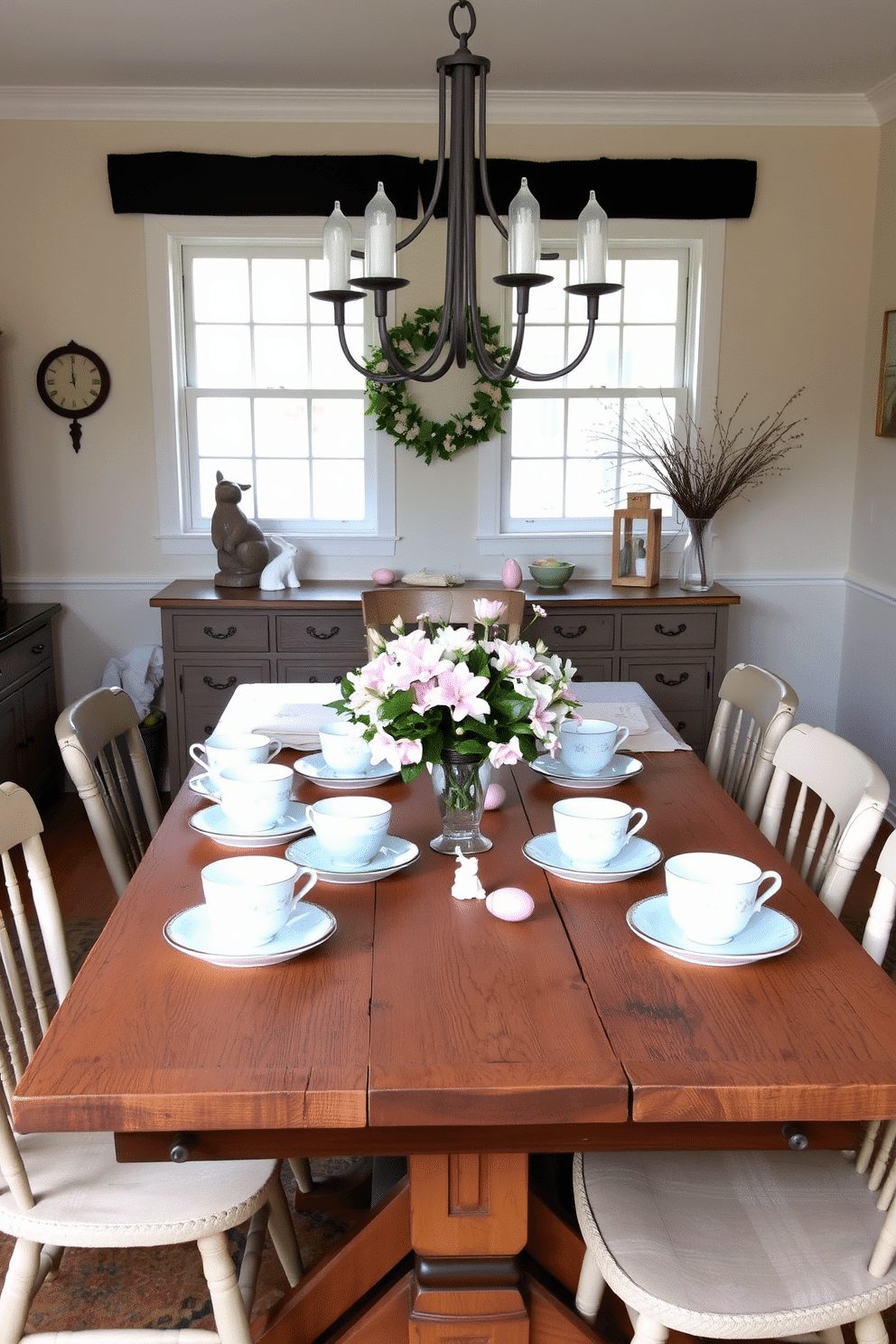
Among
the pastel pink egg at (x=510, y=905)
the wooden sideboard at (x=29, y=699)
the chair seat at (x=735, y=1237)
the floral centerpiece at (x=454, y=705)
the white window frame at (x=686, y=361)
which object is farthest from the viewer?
the white window frame at (x=686, y=361)

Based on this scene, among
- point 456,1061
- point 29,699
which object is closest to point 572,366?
point 456,1061

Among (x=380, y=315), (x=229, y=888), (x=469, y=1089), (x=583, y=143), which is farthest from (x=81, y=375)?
(x=469, y=1089)

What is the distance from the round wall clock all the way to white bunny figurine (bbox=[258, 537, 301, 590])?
0.96m

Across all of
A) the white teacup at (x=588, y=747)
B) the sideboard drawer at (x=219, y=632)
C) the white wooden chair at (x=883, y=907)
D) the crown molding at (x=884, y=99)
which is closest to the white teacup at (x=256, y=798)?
the white teacup at (x=588, y=747)

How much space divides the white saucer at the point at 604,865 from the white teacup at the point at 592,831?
0.06 feet

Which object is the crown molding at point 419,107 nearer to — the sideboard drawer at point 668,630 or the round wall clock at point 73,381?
the round wall clock at point 73,381

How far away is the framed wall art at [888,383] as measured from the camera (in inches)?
173

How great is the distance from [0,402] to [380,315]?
3023mm

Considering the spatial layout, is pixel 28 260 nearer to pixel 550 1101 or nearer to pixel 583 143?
pixel 583 143

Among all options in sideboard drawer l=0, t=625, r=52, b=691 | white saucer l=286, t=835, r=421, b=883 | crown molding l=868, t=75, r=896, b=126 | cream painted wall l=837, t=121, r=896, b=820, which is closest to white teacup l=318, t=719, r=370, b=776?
white saucer l=286, t=835, r=421, b=883

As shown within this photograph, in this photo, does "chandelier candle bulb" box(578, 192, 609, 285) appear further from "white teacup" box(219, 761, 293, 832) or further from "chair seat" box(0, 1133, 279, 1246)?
"chair seat" box(0, 1133, 279, 1246)

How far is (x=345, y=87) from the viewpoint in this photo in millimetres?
4363

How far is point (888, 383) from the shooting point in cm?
447

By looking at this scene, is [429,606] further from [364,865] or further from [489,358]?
[364,865]
